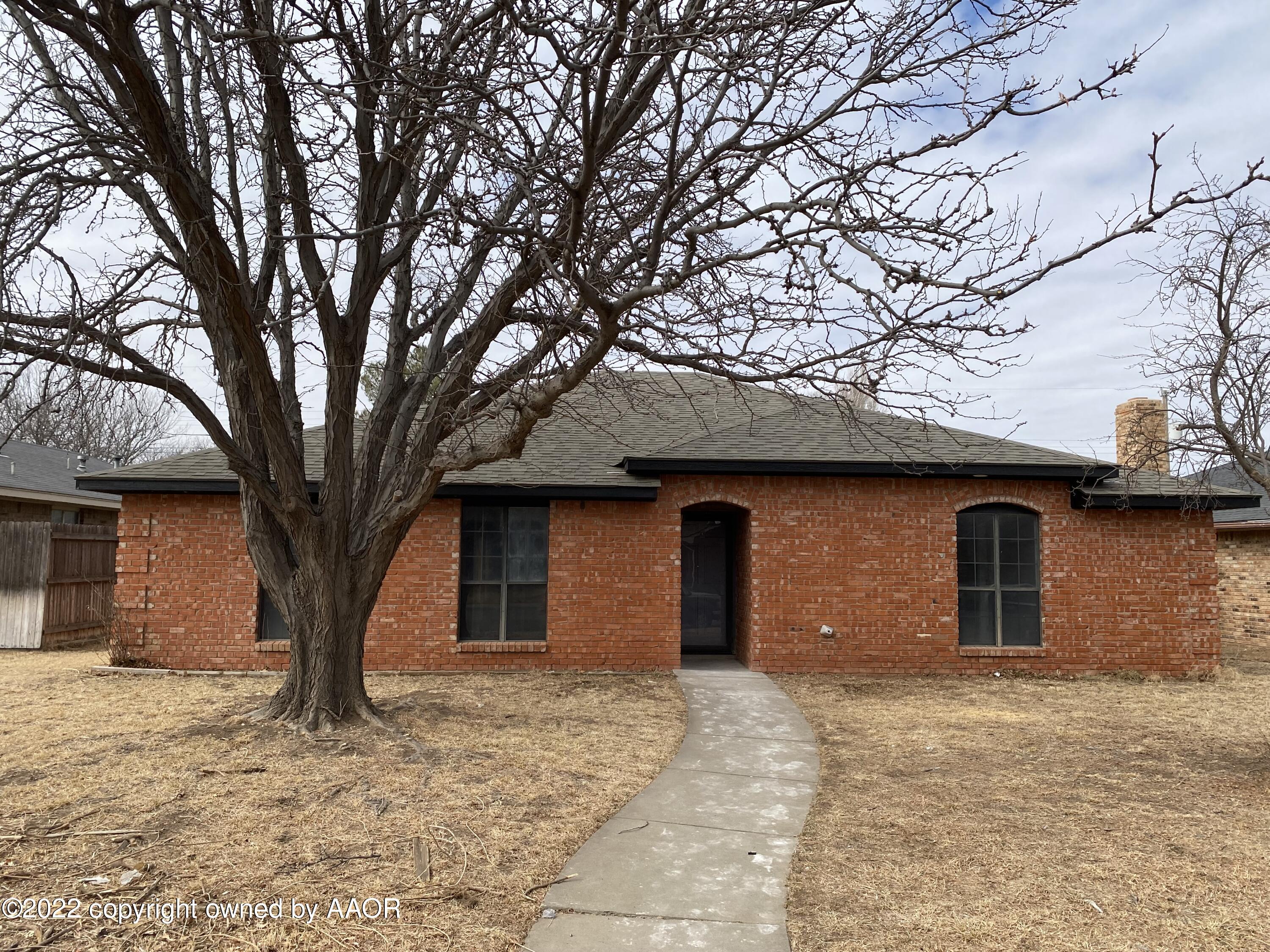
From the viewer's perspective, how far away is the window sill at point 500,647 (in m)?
11.9

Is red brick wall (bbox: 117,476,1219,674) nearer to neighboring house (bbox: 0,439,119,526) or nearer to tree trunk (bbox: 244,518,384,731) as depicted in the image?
tree trunk (bbox: 244,518,384,731)

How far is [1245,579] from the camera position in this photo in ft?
56.2

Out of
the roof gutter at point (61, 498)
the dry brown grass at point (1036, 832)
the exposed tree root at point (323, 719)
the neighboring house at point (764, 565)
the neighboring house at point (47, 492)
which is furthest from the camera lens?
the neighboring house at point (47, 492)

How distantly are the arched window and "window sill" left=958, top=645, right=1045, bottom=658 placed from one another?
140mm

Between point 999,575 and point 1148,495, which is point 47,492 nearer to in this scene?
point 999,575

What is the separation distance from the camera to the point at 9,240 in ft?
20.5

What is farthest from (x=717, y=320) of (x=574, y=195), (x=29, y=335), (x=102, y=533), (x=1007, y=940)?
(x=102, y=533)

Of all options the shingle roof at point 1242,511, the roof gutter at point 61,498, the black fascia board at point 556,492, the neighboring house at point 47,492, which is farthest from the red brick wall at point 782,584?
the roof gutter at point 61,498

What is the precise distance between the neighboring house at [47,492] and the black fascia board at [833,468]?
418 inches

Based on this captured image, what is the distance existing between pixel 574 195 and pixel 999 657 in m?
10.5

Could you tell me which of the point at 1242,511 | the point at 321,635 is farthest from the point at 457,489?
the point at 1242,511

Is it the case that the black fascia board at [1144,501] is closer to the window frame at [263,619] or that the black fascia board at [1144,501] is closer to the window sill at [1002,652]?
the window sill at [1002,652]

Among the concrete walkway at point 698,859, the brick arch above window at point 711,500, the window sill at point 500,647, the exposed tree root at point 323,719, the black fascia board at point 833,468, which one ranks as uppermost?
the black fascia board at point 833,468

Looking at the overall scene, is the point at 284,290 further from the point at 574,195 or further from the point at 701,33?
the point at 701,33
